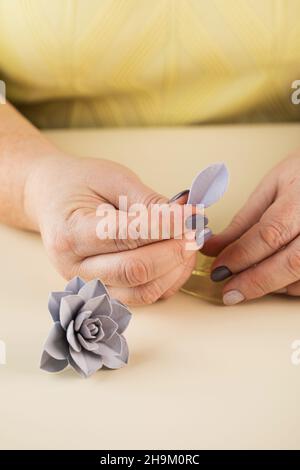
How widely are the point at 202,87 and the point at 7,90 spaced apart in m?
0.26

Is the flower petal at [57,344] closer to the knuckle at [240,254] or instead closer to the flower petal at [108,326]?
the flower petal at [108,326]

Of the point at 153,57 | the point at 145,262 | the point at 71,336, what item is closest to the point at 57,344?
the point at 71,336

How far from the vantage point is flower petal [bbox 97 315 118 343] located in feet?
2.18

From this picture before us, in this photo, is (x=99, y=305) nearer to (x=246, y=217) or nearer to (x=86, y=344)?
(x=86, y=344)

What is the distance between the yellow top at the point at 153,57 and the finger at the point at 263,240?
0.27 metres

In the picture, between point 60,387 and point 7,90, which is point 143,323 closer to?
point 60,387

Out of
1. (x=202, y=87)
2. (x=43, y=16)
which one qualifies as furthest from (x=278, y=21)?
(x=43, y=16)

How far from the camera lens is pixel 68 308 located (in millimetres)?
653

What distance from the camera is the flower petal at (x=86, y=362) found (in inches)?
25.6

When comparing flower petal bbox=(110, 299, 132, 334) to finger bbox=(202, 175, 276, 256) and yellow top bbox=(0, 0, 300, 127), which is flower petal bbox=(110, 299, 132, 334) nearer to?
finger bbox=(202, 175, 276, 256)

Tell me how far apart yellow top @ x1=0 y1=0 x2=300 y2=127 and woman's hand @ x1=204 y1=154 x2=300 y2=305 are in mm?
219

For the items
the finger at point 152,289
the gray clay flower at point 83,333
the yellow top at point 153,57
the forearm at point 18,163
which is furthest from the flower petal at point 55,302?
the yellow top at point 153,57

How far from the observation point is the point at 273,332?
73 centimetres

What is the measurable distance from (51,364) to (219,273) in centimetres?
21
